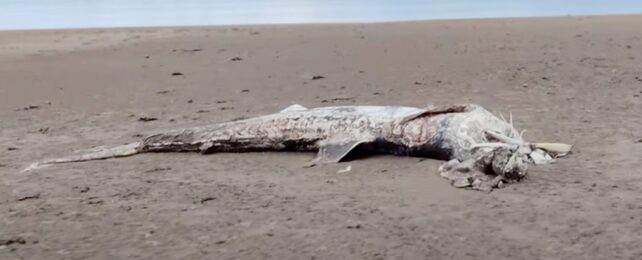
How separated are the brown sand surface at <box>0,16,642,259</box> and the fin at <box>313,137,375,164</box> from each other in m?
0.12

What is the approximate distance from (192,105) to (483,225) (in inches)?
178

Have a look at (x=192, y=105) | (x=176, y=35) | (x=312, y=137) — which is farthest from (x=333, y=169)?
(x=176, y=35)

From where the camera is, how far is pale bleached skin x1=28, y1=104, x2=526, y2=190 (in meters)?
5.01

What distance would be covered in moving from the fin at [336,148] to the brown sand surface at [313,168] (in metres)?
0.12

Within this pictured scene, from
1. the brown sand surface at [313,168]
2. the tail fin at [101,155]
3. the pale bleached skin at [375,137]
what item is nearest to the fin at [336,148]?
the pale bleached skin at [375,137]

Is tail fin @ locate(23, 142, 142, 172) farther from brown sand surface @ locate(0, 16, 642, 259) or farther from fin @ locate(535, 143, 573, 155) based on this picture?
fin @ locate(535, 143, 573, 155)

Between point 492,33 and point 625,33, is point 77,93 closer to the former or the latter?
point 492,33

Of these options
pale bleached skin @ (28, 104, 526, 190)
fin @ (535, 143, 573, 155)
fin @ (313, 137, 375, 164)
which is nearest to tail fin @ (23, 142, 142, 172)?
pale bleached skin @ (28, 104, 526, 190)

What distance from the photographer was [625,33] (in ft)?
41.0

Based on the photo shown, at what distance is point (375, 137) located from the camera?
18.6ft

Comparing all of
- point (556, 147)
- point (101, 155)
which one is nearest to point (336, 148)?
point (556, 147)

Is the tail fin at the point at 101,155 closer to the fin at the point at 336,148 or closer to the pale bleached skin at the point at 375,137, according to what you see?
the pale bleached skin at the point at 375,137

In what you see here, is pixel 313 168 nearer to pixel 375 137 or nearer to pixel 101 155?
pixel 375 137

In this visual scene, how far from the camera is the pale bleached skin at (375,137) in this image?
16.4 ft
